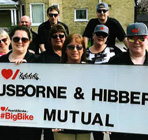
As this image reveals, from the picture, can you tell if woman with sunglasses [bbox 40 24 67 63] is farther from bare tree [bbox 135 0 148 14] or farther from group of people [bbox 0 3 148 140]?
bare tree [bbox 135 0 148 14]

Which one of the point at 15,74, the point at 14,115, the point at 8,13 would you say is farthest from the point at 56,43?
the point at 8,13

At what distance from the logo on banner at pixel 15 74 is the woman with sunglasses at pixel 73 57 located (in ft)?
1.49

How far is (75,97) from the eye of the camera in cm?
333

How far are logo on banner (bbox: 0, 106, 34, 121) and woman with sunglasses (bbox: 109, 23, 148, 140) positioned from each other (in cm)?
129

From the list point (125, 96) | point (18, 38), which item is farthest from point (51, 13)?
point (125, 96)

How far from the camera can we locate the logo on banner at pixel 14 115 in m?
3.41

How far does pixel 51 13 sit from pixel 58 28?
1.34 meters

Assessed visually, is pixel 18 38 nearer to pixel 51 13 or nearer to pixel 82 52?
pixel 82 52

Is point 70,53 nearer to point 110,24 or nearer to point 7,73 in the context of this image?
point 7,73

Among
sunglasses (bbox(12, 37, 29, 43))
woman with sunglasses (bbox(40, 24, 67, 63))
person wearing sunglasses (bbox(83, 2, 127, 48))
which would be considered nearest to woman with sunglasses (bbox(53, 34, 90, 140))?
woman with sunglasses (bbox(40, 24, 67, 63))

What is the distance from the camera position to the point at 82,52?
11.0 feet

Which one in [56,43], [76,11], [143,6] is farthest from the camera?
[143,6]

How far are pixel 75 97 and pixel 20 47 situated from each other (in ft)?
3.29

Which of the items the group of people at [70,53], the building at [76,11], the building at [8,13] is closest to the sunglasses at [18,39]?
the group of people at [70,53]
